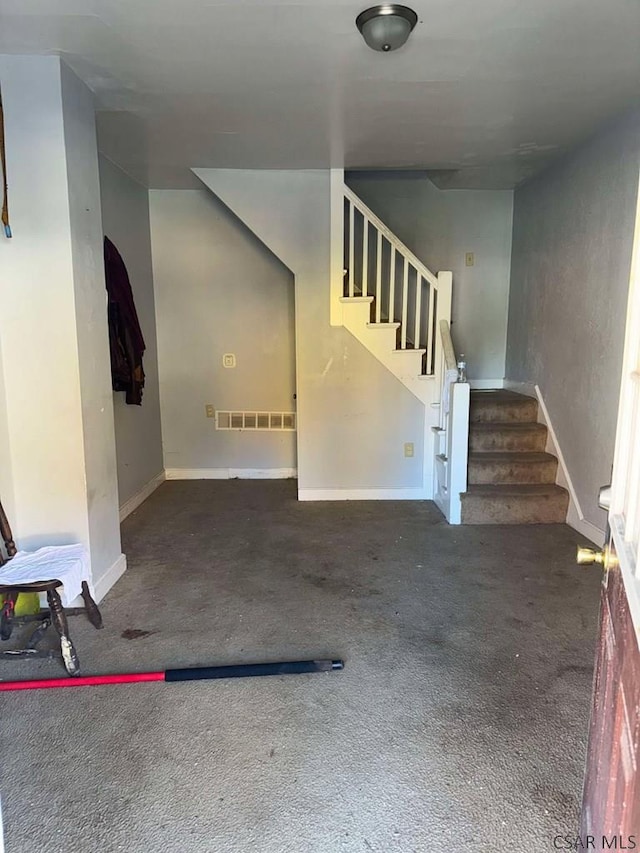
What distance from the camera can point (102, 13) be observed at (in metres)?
1.94

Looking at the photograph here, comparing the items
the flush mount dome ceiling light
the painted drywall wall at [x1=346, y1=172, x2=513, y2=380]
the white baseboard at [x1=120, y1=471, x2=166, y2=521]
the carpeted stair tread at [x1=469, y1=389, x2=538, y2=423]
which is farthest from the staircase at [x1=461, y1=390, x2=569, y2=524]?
the flush mount dome ceiling light

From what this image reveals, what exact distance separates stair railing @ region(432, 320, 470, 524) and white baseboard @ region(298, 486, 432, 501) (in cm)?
23

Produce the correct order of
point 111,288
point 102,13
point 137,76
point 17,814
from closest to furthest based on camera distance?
point 17,814 → point 102,13 → point 137,76 → point 111,288

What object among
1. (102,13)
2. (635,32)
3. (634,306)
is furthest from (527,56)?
(634,306)

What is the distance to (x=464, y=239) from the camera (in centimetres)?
490

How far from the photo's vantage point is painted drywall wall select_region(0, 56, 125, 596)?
231 cm

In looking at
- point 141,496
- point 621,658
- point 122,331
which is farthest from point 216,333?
point 621,658

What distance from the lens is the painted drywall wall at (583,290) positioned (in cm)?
305

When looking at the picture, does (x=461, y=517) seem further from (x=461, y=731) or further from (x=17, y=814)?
(x=17, y=814)

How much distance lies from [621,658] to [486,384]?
4.40 meters

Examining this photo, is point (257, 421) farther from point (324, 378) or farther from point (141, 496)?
point (141, 496)

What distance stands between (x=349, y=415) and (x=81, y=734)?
2.91 metres

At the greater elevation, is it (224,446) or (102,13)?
(102,13)

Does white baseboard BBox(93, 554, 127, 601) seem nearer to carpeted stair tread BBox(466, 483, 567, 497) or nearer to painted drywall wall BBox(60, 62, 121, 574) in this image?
painted drywall wall BBox(60, 62, 121, 574)
